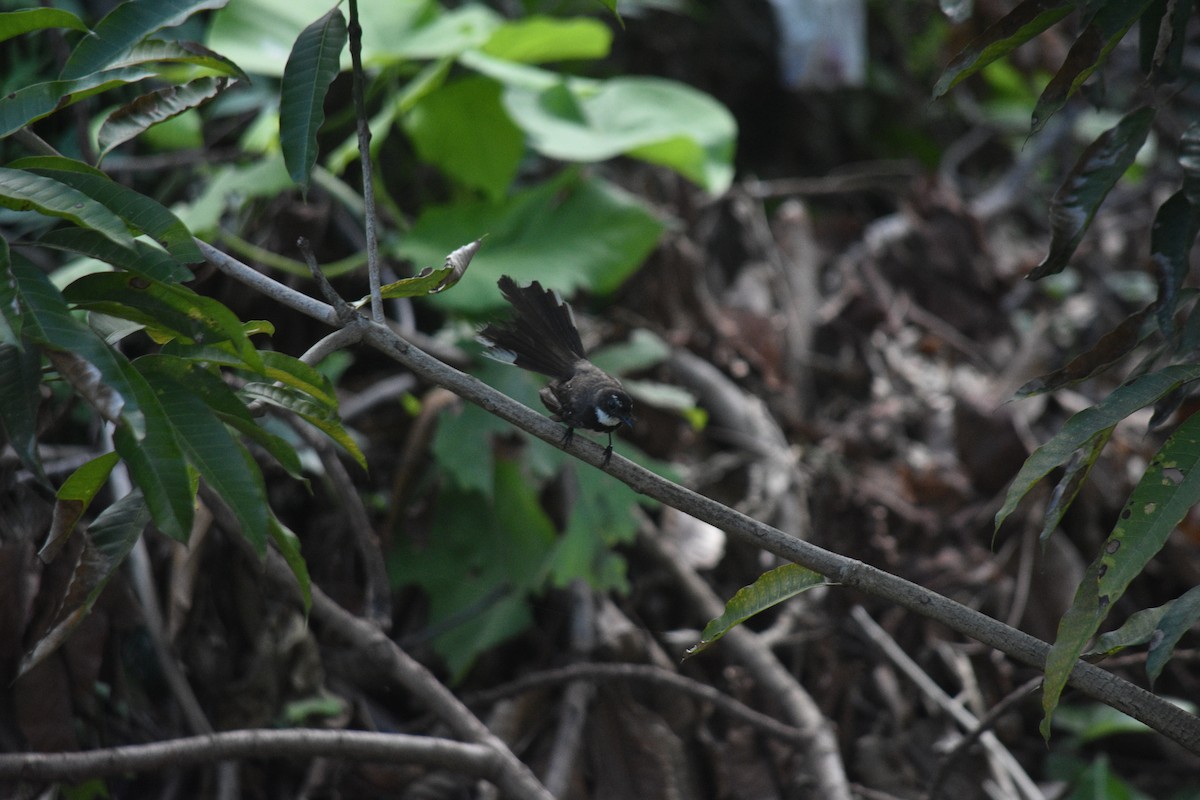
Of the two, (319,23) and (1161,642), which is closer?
(1161,642)

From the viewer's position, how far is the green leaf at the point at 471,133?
10.9 ft

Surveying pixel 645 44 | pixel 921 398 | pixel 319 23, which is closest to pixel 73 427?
pixel 319 23

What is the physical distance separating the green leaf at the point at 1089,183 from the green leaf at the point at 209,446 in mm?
1193

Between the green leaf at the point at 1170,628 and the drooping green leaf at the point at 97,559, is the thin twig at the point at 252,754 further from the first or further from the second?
the green leaf at the point at 1170,628

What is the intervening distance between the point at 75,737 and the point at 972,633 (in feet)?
5.81

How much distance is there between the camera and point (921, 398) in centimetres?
397

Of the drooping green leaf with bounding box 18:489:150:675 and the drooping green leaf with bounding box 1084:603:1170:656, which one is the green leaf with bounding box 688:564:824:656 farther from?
the drooping green leaf with bounding box 18:489:150:675

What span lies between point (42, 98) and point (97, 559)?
629mm

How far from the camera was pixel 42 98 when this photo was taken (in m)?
1.35

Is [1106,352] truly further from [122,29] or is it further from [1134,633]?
[122,29]

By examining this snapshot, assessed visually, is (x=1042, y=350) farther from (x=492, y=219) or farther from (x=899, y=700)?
(x=492, y=219)

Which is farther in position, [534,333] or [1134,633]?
[534,333]

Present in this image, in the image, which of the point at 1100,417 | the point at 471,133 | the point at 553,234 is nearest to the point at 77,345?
the point at 1100,417

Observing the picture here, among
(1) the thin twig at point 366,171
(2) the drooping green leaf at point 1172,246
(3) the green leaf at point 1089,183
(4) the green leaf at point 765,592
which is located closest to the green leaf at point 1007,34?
(3) the green leaf at point 1089,183
